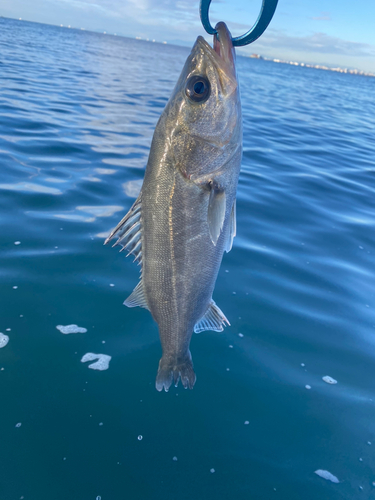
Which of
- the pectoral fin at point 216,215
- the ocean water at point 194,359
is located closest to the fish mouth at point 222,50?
the pectoral fin at point 216,215

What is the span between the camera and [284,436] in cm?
390

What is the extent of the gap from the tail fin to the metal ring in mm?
2483

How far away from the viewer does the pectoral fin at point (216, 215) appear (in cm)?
264

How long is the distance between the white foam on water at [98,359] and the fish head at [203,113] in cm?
271

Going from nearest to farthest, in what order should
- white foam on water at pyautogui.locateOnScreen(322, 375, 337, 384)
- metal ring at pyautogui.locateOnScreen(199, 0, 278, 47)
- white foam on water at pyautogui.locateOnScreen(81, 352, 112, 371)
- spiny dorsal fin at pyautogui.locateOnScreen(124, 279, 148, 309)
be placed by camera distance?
metal ring at pyautogui.locateOnScreen(199, 0, 278, 47) → spiny dorsal fin at pyautogui.locateOnScreen(124, 279, 148, 309) → white foam on water at pyautogui.locateOnScreen(81, 352, 112, 371) → white foam on water at pyautogui.locateOnScreen(322, 375, 337, 384)

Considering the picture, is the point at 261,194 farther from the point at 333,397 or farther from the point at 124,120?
the point at 124,120

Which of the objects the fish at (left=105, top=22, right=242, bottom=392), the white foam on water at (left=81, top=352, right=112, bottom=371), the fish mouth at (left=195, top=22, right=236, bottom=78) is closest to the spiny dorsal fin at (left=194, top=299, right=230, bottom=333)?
the fish at (left=105, top=22, right=242, bottom=392)

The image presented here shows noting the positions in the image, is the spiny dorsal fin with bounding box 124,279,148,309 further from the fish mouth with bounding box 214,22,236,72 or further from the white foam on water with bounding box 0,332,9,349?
the white foam on water with bounding box 0,332,9,349

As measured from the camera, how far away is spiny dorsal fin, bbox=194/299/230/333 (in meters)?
3.36

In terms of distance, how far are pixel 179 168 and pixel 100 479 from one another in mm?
2734

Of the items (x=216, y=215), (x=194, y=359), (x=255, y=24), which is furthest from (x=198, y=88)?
(x=194, y=359)

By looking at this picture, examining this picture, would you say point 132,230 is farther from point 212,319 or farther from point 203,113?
point 212,319

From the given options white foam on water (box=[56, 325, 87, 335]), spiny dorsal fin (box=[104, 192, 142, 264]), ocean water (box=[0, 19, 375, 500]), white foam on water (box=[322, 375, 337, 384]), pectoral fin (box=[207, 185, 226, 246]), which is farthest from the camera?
white foam on water (box=[56, 325, 87, 335])

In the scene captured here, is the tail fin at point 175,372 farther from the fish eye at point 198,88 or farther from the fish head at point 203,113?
the fish eye at point 198,88
